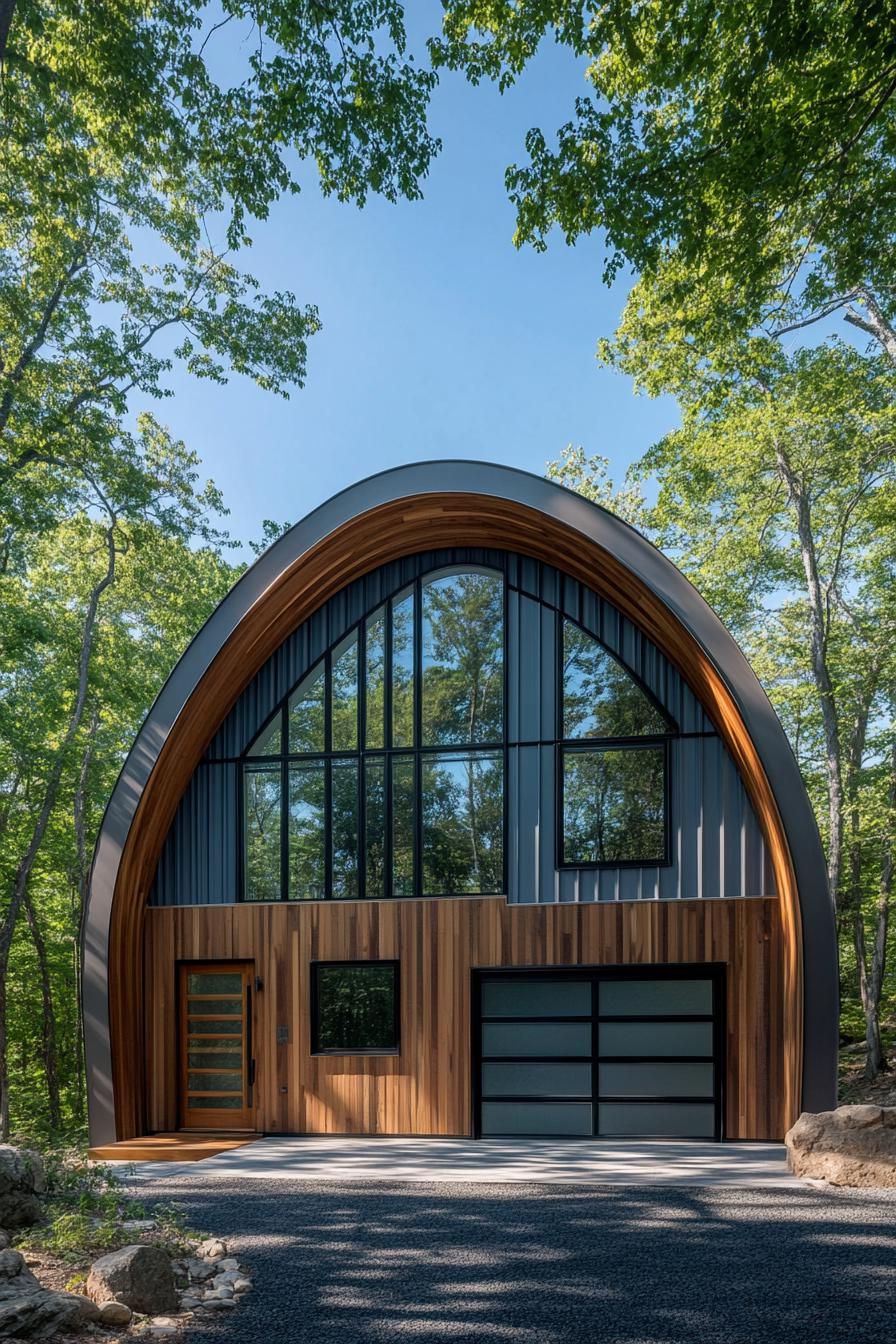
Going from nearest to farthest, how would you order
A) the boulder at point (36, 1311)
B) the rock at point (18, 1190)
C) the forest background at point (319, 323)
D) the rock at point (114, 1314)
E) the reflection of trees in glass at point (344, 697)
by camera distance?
the boulder at point (36, 1311) → the rock at point (114, 1314) → the rock at point (18, 1190) → the forest background at point (319, 323) → the reflection of trees in glass at point (344, 697)

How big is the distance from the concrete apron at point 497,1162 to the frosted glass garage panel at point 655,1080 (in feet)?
1.44

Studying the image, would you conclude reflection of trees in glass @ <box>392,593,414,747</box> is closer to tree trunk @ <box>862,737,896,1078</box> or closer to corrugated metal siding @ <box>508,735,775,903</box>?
corrugated metal siding @ <box>508,735,775,903</box>

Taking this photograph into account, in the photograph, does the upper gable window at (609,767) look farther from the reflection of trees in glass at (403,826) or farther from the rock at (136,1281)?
the rock at (136,1281)

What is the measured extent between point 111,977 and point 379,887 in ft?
9.43

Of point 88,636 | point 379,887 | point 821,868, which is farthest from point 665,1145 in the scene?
point 88,636

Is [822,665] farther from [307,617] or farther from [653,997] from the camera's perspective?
[307,617]

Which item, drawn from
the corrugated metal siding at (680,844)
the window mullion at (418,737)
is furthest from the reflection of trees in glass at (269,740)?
the corrugated metal siding at (680,844)

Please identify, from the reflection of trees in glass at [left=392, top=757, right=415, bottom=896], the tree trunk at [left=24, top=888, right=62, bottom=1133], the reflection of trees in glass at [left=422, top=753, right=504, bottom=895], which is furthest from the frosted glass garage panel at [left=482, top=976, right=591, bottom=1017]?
the tree trunk at [left=24, top=888, right=62, bottom=1133]

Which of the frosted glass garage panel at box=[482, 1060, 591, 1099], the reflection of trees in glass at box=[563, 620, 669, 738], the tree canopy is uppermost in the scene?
the tree canopy

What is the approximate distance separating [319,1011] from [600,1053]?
2.96 meters

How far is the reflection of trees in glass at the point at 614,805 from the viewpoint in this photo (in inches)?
377

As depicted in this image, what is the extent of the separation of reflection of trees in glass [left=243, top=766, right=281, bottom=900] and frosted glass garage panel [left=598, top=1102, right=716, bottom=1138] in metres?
4.10

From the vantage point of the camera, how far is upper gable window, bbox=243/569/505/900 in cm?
1010

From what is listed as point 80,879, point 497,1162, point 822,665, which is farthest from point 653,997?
point 80,879
